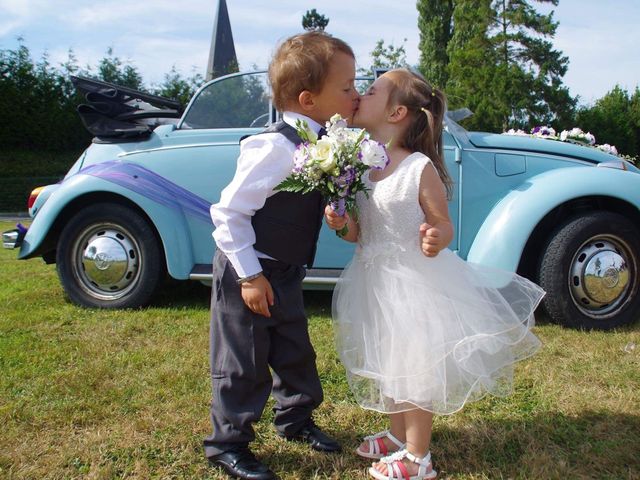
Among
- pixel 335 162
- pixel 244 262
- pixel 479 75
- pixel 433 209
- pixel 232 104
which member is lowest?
pixel 244 262

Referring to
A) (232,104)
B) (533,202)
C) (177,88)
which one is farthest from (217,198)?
(177,88)

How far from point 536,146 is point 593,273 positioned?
98 cm

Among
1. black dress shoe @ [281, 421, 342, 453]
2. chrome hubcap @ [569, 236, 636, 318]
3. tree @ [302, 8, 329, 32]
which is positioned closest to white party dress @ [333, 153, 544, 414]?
black dress shoe @ [281, 421, 342, 453]

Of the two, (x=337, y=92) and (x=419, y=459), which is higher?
(x=337, y=92)

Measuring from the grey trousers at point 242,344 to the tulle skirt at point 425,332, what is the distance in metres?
0.21

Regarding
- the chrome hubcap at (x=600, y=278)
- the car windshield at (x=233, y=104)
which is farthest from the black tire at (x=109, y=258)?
the chrome hubcap at (x=600, y=278)

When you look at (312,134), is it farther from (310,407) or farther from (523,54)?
(523,54)

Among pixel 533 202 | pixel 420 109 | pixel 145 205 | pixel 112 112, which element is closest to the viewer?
pixel 420 109

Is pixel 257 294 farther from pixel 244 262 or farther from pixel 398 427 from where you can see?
pixel 398 427

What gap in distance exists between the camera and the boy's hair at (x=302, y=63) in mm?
2082

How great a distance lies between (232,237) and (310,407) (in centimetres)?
81

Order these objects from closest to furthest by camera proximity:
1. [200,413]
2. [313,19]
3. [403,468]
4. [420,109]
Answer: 1. [403,468]
2. [420,109]
3. [200,413]
4. [313,19]

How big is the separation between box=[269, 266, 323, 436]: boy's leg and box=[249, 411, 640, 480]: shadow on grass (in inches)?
5.0

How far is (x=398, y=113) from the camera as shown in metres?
2.18
